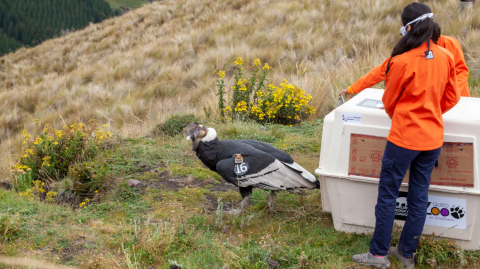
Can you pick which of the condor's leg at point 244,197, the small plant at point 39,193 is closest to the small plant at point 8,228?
the small plant at point 39,193

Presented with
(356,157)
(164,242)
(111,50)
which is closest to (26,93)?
(111,50)

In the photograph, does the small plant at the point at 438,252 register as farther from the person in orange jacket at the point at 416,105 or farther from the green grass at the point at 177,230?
the person in orange jacket at the point at 416,105

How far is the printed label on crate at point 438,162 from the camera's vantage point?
323cm

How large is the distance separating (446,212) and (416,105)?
1.08m

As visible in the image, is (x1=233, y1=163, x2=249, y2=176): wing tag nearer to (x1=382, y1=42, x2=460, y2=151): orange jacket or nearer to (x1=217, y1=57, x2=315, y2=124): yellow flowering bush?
(x1=382, y1=42, x2=460, y2=151): orange jacket

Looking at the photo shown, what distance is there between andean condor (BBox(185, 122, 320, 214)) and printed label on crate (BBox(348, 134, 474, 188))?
671 millimetres

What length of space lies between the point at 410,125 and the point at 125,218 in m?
2.94

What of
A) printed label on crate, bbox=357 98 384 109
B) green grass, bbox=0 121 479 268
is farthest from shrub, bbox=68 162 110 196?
printed label on crate, bbox=357 98 384 109

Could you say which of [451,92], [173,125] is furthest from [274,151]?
[173,125]

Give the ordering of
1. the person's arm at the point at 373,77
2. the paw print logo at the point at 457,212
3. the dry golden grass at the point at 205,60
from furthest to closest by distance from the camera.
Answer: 1. the dry golden grass at the point at 205,60
2. the paw print logo at the point at 457,212
3. the person's arm at the point at 373,77

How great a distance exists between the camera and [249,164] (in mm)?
3965

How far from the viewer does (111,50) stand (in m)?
17.9

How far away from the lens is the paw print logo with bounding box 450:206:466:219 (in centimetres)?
332

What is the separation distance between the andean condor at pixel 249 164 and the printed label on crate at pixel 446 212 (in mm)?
1056
